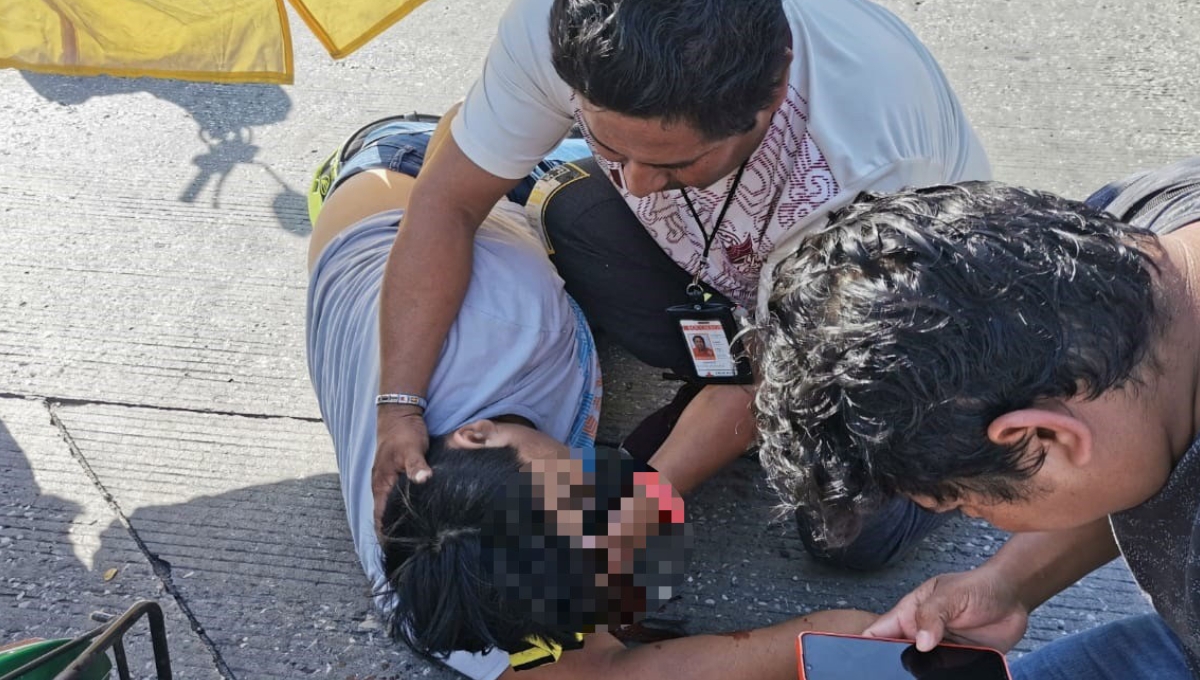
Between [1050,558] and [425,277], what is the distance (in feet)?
4.05

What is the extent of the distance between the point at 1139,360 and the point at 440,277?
4.43ft

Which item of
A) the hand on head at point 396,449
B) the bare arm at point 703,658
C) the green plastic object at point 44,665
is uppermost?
the hand on head at point 396,449

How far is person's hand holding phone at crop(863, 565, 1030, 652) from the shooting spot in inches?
67.6

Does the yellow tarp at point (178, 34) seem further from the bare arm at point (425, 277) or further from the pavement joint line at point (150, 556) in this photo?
the pavement joint line at point (150, 556)

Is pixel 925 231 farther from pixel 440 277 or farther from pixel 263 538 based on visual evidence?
pixel 263 538

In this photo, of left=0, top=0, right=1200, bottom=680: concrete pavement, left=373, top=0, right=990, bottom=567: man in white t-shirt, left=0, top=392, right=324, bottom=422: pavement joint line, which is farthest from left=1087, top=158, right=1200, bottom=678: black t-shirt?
left=0, top=392, right=324, bottom=422: pavement joint line

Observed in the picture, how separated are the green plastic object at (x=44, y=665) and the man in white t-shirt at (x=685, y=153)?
22.2 inches

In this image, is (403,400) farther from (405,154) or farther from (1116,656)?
(1116,656)

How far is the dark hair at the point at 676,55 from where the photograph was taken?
5.45 ft

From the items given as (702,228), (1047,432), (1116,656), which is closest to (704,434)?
(702,228)

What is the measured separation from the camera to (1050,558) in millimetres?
1731

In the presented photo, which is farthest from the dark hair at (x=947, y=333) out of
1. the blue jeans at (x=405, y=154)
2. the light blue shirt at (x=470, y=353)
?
the blue jeans at (x=405, y=154)

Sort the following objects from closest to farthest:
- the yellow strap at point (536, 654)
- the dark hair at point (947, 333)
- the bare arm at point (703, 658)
→ the dark hair at point (947, 333) → the yellow strap at point (536, 654) → the bare arm at point (703, 658)

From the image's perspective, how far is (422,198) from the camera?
2.22 meters
